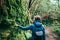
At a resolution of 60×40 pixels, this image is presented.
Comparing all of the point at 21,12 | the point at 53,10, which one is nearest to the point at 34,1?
the point at 53,10

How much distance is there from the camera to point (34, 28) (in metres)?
6.63

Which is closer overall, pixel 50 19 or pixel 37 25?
pixel 37 25

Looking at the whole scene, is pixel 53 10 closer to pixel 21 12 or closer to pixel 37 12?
pixel 37 12

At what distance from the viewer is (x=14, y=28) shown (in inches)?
334

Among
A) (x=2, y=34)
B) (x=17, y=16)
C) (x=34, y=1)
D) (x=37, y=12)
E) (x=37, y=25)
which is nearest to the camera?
(x=37, y=25)

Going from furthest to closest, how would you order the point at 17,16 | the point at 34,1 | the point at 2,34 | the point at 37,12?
the point at 37,12, the point at 34,1, the point at 17,16, the point at 2,34

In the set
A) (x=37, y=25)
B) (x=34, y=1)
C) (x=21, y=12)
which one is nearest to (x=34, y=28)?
(x=37, y=25)

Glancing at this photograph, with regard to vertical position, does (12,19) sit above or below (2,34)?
above

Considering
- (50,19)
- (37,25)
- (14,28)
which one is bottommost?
(50,19)

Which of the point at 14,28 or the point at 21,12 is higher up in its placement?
the point at 21,12

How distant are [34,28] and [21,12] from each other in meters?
2.69

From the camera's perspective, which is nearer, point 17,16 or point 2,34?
point 2,34

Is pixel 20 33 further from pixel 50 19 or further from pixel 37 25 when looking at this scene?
pixel 50 19

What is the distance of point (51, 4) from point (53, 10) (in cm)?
85
